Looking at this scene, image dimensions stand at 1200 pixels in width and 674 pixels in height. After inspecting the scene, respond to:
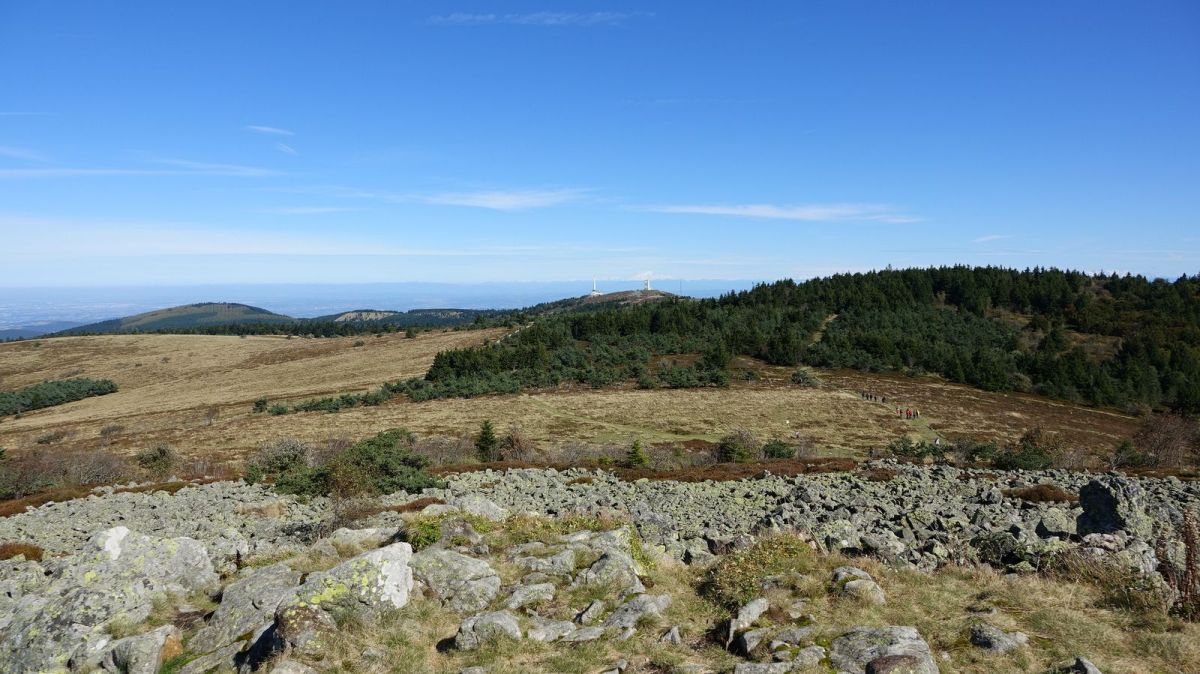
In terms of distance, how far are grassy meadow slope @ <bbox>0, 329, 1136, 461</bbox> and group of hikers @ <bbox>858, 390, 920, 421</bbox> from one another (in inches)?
39.0

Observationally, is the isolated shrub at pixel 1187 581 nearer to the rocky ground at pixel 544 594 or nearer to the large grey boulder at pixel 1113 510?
the rocky ground at pixel 544 594

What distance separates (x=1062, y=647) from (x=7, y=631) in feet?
52.4

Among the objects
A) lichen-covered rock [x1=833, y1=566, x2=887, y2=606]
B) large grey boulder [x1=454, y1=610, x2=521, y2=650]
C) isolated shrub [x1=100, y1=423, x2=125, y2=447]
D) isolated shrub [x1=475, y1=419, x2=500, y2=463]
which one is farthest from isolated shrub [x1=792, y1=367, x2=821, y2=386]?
isolated shrub [x1=100, y1=423, x2=125, y2=447]

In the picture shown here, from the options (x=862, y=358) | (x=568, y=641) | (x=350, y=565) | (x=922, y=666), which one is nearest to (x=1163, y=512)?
(x=922, y=666)

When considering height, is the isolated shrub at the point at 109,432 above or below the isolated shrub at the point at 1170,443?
below

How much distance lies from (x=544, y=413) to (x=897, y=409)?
1416 inches

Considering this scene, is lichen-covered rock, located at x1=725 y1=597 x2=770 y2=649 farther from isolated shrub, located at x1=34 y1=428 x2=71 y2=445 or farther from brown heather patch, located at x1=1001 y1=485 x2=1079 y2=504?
isolated shrub, located at x1=34 y1=428 x2=71 y2=445

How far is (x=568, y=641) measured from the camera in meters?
9.00

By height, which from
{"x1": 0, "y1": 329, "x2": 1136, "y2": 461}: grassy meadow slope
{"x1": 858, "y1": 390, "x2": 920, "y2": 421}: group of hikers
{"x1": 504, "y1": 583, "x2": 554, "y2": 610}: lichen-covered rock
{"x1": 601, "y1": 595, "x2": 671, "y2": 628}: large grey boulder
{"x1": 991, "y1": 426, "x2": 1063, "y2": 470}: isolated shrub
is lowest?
{"x1": 0, "y1": 329, "x2": 1136, "y2": 461}: grassy meadow slope

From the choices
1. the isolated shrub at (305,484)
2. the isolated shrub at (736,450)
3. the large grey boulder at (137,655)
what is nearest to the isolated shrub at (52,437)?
the isolated shrub at (305,484)

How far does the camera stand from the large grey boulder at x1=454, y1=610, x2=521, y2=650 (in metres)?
8.84

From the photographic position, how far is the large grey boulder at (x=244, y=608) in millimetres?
9445

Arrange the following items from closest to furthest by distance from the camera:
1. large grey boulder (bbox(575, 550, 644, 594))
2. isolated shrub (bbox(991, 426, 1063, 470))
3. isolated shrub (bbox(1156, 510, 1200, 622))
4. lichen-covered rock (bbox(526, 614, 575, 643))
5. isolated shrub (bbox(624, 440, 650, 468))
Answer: isolated shrub (bbox(1156, 510, 1200, 622))
lichen-covered rock (bbox(526, 614, 575, 643))
large grey boulder (bbox(575, 550, 644, 594))
isolated shrub (bbox(991, 426, 1063, 470))
isolated shrub (bbox(624, 440, 650, 468))

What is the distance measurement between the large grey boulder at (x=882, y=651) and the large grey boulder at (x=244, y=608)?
8493mm
